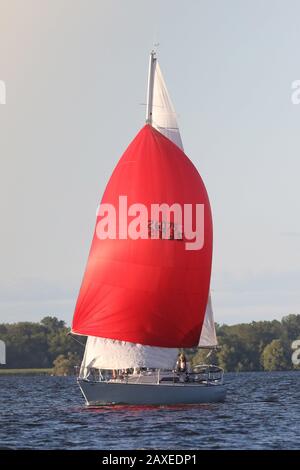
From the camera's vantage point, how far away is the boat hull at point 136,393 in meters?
66.6

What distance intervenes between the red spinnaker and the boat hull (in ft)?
8.45

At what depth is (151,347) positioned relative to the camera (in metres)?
68.4

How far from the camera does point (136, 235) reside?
221 ft

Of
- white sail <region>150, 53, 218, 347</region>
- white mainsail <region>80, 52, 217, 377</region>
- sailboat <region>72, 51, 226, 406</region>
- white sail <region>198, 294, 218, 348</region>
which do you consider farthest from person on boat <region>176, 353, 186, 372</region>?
white sail <region>150, 53, 218, 347</region>

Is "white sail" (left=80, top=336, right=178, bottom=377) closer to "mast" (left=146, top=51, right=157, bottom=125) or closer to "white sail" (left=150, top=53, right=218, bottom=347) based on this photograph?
"white sail" (left=150, top=53, right=218, bottom=347)

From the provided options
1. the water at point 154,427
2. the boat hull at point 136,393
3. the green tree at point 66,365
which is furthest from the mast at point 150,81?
the green tree at point 66,365

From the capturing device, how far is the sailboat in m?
67.2

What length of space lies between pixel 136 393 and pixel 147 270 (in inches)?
267

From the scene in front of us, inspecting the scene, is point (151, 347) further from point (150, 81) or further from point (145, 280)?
point (150, 81)

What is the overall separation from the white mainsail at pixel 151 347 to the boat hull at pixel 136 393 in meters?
1.32

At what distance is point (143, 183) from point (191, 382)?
1155cm

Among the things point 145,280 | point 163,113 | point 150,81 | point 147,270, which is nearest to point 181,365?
point 145,280

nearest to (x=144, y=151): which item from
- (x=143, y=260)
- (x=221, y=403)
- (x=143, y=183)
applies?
(x=143, y=183)
